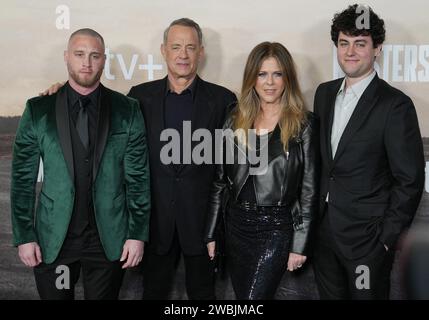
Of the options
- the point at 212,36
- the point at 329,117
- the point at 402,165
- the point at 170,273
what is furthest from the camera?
the point at 212,36

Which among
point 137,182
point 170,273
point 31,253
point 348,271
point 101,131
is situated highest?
point 101,131

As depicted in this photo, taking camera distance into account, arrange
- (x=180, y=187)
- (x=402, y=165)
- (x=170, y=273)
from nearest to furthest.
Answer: (x=402, y=165), (x=180, y=187), (x=170, y=273)

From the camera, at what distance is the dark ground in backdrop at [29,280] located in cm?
327

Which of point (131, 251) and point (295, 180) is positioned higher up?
point (295, 180)

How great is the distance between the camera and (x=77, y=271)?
8.11ft

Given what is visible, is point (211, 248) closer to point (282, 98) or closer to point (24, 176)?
point (282, 98)

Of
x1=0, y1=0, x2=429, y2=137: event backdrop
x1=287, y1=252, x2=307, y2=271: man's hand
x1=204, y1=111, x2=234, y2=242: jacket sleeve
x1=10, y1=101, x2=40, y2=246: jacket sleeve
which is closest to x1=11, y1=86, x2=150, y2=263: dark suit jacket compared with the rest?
x1=10, y1=101, x2=40, y2=246: jacket sleeve

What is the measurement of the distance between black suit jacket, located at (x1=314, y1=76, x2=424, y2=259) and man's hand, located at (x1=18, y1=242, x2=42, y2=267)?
134 centimetres

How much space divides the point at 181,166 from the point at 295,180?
610mm

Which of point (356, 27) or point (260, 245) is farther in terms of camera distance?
point (356, 27)

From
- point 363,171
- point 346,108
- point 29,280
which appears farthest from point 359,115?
point 29,280

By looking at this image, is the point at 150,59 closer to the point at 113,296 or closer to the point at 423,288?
the point at 113,296

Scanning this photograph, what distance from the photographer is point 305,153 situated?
2.39 m

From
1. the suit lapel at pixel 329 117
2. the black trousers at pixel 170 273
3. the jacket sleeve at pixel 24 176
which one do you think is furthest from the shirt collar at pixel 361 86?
the jacket sleeve at pixel 24 176
